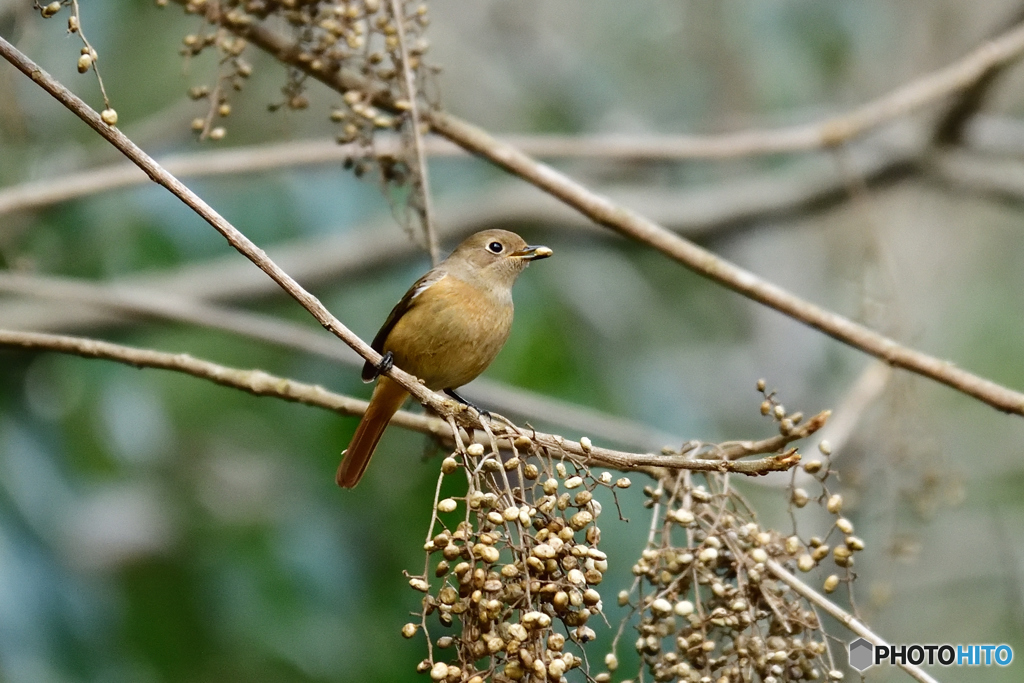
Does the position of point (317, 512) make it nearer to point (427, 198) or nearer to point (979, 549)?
point (427, 198)

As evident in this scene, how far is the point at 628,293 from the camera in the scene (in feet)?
28.5

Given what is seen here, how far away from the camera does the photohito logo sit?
102 inches

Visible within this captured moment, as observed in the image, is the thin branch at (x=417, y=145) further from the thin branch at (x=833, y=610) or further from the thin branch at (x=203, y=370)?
the thin branch at (x=833, y=610)

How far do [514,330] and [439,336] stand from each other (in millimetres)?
1986

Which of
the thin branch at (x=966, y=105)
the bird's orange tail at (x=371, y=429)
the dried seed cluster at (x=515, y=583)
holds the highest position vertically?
the thin branch at (x=966, y=105)

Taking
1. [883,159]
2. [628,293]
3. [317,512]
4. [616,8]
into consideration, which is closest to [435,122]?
[317,512]

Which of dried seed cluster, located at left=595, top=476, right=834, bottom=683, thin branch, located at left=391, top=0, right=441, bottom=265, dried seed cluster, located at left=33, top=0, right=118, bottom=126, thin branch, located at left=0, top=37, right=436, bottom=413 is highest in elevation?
thin branch, located at left=391, top=0, right=441, bottom=265

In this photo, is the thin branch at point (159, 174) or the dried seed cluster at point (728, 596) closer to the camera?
the thin branch at point (159, 174)

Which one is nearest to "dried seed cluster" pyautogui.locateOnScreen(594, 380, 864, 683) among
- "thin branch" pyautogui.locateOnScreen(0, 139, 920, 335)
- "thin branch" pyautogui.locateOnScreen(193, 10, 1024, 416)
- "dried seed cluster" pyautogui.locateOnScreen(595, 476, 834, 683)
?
"dried seed cluster" pyautogui.locateOnScreen(595, 476, 834, 683)

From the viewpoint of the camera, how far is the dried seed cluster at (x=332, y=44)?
3.40 m

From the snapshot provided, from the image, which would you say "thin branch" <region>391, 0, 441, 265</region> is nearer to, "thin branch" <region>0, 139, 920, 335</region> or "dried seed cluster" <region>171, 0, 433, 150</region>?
"dried seed cluster" <region>171, 0, 433, 150</region>

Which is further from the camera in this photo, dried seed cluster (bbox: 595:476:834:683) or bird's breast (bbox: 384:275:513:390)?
bird's breast (bbox: 384:275:513:390)

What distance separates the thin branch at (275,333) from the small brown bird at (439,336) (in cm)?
55

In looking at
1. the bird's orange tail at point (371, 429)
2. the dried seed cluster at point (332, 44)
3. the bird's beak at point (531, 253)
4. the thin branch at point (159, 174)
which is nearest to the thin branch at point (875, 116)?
the bird's beak at point (531, 253)
